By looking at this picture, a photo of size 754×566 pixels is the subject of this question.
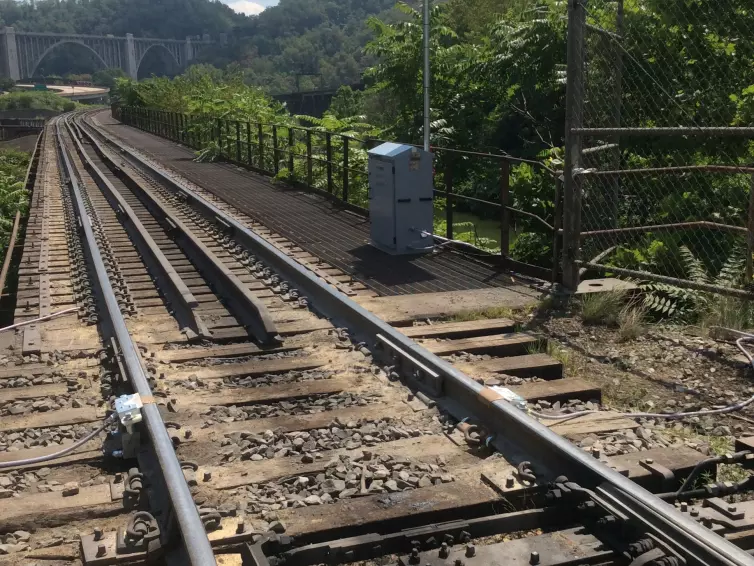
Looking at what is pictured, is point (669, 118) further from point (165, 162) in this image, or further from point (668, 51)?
point (165, 162)

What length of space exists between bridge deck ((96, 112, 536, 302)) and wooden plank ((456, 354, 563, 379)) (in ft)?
6.47

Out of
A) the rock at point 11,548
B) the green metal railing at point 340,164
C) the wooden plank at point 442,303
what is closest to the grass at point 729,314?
the wooden plank at point 442,303

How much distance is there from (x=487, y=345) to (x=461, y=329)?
46 centimetres

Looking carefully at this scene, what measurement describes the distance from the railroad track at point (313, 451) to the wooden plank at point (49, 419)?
2 centimetres

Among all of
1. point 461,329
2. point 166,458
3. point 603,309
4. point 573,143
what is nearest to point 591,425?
point 461,329

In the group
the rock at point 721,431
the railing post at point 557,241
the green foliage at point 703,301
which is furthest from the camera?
the railing post at point 557,241

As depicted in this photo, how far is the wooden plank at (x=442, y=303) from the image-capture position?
7094 mm

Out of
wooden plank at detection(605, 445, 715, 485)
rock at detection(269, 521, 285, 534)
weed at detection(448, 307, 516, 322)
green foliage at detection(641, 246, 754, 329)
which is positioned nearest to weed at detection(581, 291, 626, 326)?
green foliage at detection(641, 246, 754, 329)

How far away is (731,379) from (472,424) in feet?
6.47

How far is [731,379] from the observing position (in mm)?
5590

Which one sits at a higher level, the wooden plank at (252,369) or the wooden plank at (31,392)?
the wooden plank at (252,369)

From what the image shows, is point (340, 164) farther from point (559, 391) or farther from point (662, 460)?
point (662, 460)

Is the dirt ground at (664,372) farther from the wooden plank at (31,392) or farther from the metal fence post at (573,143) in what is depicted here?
the wooden plank at (31,392)

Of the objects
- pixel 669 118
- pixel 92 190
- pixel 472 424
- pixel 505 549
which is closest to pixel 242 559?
pixel 505 549
